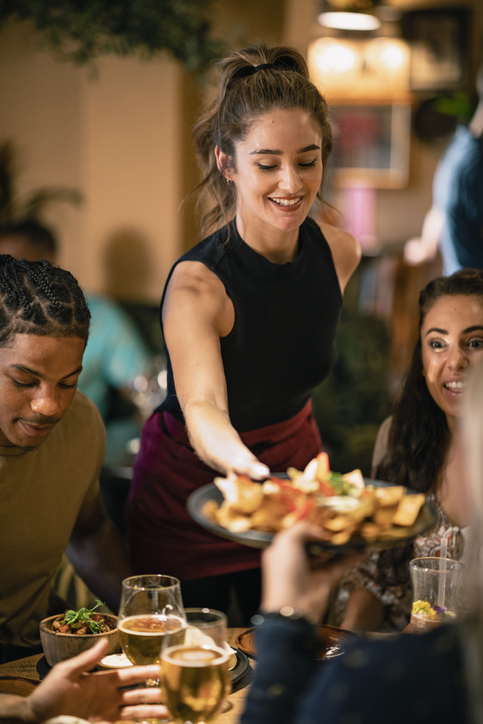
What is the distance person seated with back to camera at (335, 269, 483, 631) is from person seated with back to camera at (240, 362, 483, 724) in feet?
2.71

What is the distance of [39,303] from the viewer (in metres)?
1.47

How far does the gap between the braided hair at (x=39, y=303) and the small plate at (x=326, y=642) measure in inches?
24.4

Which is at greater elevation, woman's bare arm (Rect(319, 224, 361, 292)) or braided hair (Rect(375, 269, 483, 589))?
woman's bare arm (Rect(319, 224, 361, 292))

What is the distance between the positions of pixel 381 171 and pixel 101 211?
4072 millimetres

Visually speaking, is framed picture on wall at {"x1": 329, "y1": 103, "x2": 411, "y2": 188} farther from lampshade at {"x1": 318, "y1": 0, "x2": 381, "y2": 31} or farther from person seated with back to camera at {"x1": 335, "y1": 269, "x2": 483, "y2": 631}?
person seated with back to camera at {"x1": 335, "y1": 269, "x2": 483, "y2": 631}

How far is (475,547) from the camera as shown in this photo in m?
0.82

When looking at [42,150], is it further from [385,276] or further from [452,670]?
[452,670]

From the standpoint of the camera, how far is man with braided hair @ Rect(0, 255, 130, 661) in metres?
1.45

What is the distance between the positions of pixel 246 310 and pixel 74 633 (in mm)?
750

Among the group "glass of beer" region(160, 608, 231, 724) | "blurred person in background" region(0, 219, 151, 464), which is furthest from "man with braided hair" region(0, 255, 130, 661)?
"blurred person in background" region(0, 219, 151, 464)

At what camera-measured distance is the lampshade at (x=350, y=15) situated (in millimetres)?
5488

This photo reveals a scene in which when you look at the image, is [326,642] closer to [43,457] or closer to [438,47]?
[43,457]

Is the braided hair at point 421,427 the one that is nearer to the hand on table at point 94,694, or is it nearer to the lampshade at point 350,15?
the hand on table at point 94,694

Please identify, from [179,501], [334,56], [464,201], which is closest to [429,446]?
[179,501]
